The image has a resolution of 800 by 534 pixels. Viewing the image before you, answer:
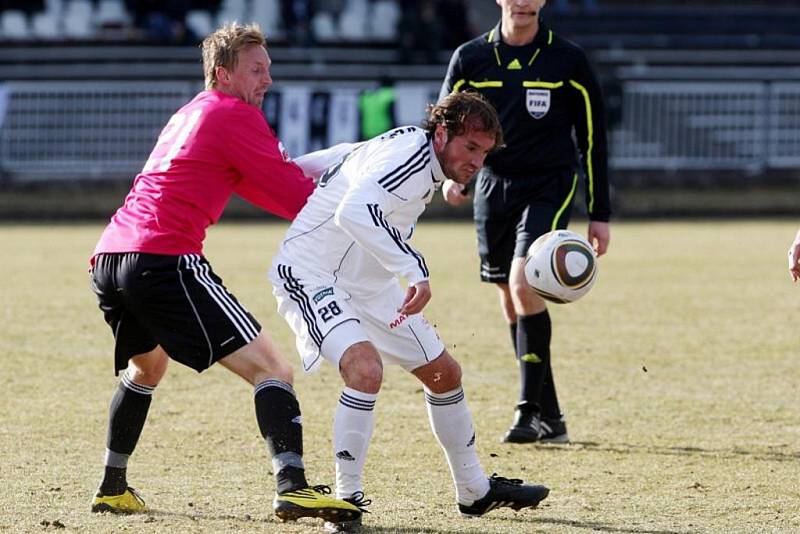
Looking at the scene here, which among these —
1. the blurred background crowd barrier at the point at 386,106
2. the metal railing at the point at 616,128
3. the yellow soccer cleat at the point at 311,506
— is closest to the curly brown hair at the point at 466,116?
the yellow soccer cleat at the point at 311,506

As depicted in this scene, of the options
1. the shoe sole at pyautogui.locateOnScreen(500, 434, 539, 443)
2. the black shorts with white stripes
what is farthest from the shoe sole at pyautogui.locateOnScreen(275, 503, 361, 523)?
the shoe sole at pyautogui.locateOnScreen(500, 434, 539, 443)

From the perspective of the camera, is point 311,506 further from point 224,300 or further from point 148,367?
point 148,367

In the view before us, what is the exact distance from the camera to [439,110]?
18.6 feet

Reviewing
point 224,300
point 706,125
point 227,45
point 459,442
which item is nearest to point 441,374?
point 459,442

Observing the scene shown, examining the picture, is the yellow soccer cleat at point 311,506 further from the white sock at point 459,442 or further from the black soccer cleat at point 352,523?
the white sock at point 459,442

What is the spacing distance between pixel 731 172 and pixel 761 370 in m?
13.5

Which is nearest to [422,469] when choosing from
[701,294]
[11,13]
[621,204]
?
[701,294]

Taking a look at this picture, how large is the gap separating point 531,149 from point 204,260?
2704 mm

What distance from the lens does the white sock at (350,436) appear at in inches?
218

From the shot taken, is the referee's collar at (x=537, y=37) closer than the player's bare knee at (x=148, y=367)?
No

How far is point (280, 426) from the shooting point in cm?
544

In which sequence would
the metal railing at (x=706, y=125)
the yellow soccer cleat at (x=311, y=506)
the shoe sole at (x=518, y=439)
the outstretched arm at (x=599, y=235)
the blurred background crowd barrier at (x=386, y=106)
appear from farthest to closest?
the metal railing at (x=706, y=125)
the blurred background crowd barrier at (x=386, y=106)
the outstretched arm at (x=599, y=235)
the shoe sole at (x=518, y=439)
the yellow soccer cleat at (x=311, y=506)

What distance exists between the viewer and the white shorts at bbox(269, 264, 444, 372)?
5.56 meters

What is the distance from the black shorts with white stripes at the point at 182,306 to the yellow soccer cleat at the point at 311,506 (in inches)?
24.2
